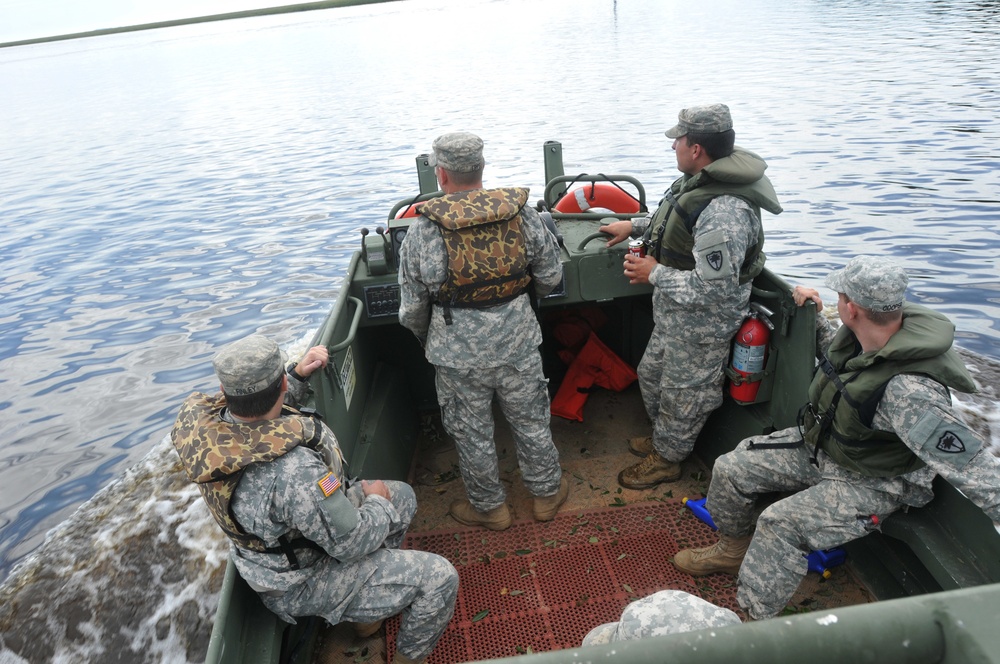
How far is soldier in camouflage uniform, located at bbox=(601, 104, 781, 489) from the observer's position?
138 inches

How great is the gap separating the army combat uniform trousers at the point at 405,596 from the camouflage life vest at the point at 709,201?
1.95 meters

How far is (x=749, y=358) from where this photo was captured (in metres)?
3.79

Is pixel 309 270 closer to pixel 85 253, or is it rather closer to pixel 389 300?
pixel 85 253

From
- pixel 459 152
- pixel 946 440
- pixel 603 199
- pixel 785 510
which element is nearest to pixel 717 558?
pixel 785 510

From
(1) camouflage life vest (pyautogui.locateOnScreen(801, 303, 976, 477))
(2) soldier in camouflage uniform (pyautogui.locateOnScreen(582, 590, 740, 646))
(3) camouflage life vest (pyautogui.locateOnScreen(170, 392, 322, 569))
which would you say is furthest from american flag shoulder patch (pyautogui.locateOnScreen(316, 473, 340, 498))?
(1) camouflage life vest (pyautogui.locateOnScreen(801, 303, 976, 477))

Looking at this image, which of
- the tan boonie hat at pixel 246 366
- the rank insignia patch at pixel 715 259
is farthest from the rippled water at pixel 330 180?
the rank insignia patch at pixel 715 259

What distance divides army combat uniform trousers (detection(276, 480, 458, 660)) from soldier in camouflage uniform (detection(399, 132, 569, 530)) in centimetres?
86

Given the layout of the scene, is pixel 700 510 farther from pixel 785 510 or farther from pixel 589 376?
pixel 589 376

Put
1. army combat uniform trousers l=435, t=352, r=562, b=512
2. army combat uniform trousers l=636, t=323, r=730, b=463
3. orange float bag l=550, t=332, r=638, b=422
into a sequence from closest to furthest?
army combat uniform trousers l=435, t=352, r=562, b=512
army combat uniform trousers l=636, t=323, r=730, b=463
orange float bag l=550, t=332, r=638, b=422

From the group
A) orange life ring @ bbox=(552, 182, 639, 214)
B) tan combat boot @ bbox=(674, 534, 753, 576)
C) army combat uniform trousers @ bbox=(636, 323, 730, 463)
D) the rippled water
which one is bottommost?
the rippled water

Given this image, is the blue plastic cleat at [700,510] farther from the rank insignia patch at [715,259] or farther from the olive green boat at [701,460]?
the rank insignia patch at [715,259]

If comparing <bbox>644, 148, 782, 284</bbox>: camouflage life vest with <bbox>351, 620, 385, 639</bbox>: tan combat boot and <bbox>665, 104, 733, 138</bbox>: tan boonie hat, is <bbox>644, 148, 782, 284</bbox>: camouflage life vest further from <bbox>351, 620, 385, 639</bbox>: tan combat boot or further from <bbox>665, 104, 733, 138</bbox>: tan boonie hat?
<bbox>351, 620, 385, 639</bbox>: tan combat boot

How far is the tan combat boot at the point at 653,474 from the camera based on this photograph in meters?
4.24

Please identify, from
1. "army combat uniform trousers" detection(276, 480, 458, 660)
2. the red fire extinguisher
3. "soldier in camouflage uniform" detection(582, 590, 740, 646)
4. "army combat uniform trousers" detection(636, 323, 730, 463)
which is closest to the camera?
"soldier in camouflage uniform" detection(582, 590, 740, 646)
